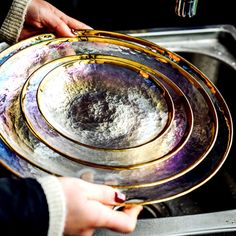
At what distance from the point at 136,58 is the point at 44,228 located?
0.44 metres

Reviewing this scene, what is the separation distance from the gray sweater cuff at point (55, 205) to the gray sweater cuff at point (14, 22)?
42 cm

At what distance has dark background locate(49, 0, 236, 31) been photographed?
1635 millimetres

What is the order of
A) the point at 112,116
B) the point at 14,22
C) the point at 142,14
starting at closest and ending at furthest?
the point at 112,116, the point at 14,22, the point at 142,14

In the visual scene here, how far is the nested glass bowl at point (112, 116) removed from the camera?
0.69 metres

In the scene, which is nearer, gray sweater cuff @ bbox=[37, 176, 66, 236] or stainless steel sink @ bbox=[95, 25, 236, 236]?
gray sweater cuff @ bbox=[37, 176, 66, 236]

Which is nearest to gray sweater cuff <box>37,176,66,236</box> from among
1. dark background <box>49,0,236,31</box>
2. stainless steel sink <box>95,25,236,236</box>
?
stainless steel sink <box>95,25,236,236</box>

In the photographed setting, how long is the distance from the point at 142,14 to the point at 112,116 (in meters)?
0.96

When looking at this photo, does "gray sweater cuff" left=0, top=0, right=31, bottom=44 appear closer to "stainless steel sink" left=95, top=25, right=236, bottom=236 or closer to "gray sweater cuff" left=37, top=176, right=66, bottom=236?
"stainless steel sink" left=95, top=25, right=236, bottom=236

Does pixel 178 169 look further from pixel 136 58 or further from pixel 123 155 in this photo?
pixel 136 58

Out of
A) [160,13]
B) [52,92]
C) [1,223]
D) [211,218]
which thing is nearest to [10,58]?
[52,92]

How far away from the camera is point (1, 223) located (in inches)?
24.3

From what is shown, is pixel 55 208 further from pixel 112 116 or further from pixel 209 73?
pixel 209 73

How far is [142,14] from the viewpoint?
1.69 metres

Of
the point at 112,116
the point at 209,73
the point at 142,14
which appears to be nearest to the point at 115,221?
the point at 112,116
